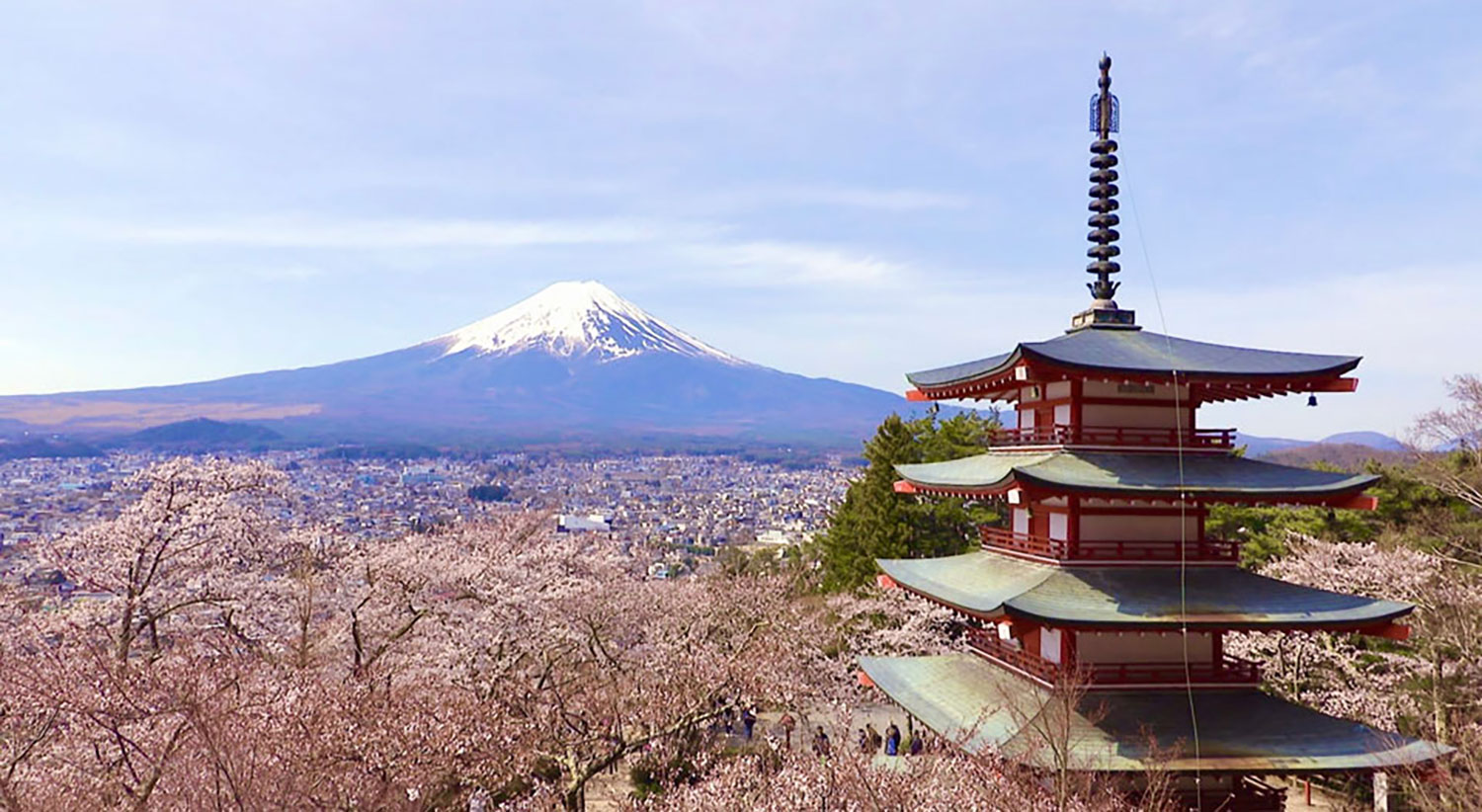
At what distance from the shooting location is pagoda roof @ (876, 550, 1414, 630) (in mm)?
10117

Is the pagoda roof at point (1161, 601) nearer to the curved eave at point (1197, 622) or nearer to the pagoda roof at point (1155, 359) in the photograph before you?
the curved eave at point (1197, 622)

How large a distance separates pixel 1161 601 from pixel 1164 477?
1516 mm

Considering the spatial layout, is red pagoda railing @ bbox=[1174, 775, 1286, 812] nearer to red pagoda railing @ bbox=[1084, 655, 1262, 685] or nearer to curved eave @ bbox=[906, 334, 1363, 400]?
red pagoda railing @ bbox=[1084, 655, 1262, 685]

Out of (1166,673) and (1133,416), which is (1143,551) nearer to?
(1166,673)

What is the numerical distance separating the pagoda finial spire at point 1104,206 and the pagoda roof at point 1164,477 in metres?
2.39

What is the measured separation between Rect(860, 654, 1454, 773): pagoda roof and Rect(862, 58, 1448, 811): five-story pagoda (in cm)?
2

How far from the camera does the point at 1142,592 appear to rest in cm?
1078

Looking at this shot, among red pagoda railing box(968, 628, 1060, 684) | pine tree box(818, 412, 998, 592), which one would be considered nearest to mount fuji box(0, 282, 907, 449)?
pine tree box(818, 412, 998, 592)

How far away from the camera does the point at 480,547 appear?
75.7 feet

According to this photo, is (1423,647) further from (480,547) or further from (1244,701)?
(480,547)

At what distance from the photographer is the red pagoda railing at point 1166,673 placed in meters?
10.9

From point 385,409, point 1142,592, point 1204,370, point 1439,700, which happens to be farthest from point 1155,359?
point 385,409

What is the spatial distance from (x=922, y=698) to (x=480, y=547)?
1426 centimetres

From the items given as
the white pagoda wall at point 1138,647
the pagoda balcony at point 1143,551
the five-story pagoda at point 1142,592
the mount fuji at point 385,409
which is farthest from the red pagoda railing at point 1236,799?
the mount fuji at point 385,409
